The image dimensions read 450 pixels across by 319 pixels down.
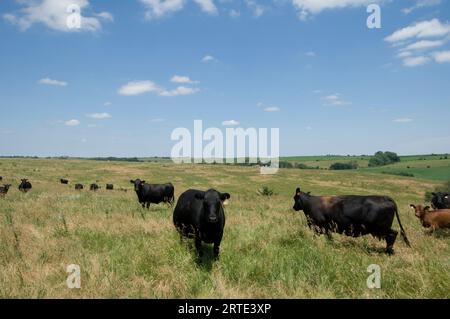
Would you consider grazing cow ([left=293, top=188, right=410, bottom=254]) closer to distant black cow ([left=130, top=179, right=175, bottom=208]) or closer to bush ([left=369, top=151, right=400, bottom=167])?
distant black cow ([left=130, top=179, right=175, bottom=208])

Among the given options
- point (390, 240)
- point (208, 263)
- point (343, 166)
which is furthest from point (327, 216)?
point (343, 166)

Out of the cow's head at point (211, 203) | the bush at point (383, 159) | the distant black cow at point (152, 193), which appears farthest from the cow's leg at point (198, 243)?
the bush at point (383, 159)

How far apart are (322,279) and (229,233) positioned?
393 cm

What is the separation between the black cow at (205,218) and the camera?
7.12 metres

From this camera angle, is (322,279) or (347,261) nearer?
(322,279)

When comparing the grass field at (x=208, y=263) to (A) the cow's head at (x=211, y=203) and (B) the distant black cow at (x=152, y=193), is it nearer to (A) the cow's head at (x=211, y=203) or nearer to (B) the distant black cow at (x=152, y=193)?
(A) the cow's head at (x=211, y=203)

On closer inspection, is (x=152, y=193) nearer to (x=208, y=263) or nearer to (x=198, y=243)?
(x=198, y=243)

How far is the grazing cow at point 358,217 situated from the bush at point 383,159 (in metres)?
140

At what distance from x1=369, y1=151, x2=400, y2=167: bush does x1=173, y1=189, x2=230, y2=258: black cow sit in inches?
5608

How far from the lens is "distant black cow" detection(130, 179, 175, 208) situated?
63.8 ft

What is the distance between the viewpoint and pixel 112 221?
10789mm

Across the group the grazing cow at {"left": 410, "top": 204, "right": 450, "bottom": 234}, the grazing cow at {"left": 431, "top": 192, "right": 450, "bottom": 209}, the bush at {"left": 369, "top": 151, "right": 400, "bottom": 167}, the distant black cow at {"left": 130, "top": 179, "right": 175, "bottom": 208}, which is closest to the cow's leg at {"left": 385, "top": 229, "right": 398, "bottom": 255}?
the grazing cow at {"left": 410, "top": 204, "right": 450, "bottom": 234}
